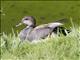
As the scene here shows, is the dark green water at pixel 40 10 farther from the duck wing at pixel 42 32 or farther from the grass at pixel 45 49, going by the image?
the grass at pixel 45 49

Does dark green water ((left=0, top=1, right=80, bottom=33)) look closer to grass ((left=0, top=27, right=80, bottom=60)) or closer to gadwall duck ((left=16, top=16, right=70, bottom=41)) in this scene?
gadwall duck ((left=16, top=16, right=70, bottom=41))

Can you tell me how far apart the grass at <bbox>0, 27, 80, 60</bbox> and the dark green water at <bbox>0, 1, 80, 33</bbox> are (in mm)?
6004

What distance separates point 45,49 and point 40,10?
7.74 meters

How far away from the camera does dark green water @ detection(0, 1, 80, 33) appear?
39.4 ft

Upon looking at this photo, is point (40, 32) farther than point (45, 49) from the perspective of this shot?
Yes

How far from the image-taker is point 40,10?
42.2ft

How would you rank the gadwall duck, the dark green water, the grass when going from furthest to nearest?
the dark green water, the gadwall duck, the grass

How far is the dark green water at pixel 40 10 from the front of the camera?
39.4ft

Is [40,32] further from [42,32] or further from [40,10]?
[40,10]

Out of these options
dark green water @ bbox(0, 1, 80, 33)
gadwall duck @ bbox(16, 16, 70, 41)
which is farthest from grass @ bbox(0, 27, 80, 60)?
dark green water @ bbox(0, 1, 80, 33)

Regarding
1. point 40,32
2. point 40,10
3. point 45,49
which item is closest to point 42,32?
point 40,32

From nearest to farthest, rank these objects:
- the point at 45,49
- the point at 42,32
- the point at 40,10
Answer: the point at 45,49 → the point at 42,32 → the point at 40,10

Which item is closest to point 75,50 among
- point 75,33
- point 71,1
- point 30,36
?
point 75,33

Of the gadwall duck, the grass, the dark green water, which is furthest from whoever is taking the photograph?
the dark green water
